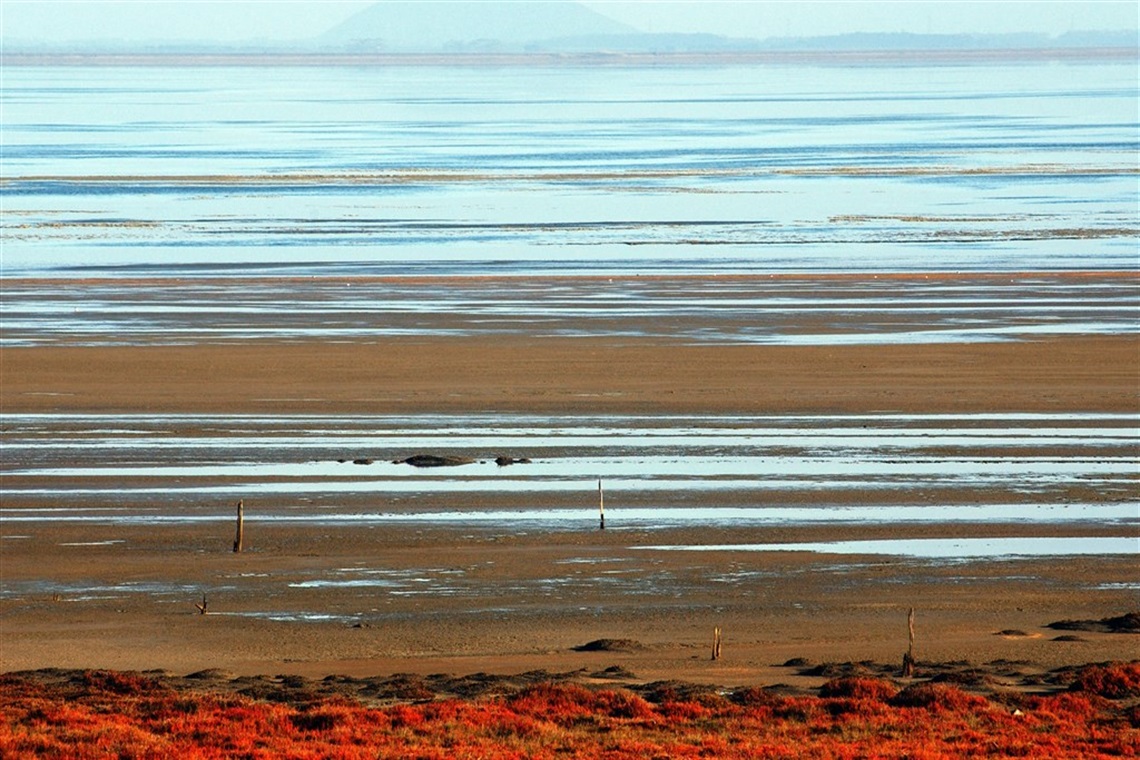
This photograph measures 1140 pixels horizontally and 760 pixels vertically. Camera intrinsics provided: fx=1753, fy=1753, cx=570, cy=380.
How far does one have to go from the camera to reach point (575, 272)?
151ft

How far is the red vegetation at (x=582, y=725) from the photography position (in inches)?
532

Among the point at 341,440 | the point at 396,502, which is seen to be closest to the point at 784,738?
the point at 396,502

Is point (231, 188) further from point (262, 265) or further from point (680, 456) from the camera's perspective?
point (680, 456)

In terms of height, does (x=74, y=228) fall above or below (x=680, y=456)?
above

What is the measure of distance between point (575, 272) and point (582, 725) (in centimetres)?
3200

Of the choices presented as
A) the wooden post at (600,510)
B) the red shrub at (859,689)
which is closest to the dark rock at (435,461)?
the wooden post at (600,510)

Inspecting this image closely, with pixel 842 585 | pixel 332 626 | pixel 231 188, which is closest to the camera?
pixel 332 626

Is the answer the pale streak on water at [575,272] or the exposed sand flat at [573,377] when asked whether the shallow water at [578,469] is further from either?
the exposed sand flat at [573,377]

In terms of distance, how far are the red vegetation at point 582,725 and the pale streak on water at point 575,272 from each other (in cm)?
653

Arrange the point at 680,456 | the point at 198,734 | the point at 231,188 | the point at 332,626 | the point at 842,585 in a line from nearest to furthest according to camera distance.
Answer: the point at 198,734
the point at 332,626
the point at 842,585
the point at 680,456
the point at 231,188

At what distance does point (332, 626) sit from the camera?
58.2 feet

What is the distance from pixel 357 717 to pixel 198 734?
1328 millimetres

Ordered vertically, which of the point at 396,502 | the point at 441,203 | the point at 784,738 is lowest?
the point at 784,738

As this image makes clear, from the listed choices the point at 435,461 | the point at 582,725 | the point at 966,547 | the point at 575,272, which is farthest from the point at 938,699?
Result: the point at 575,272
